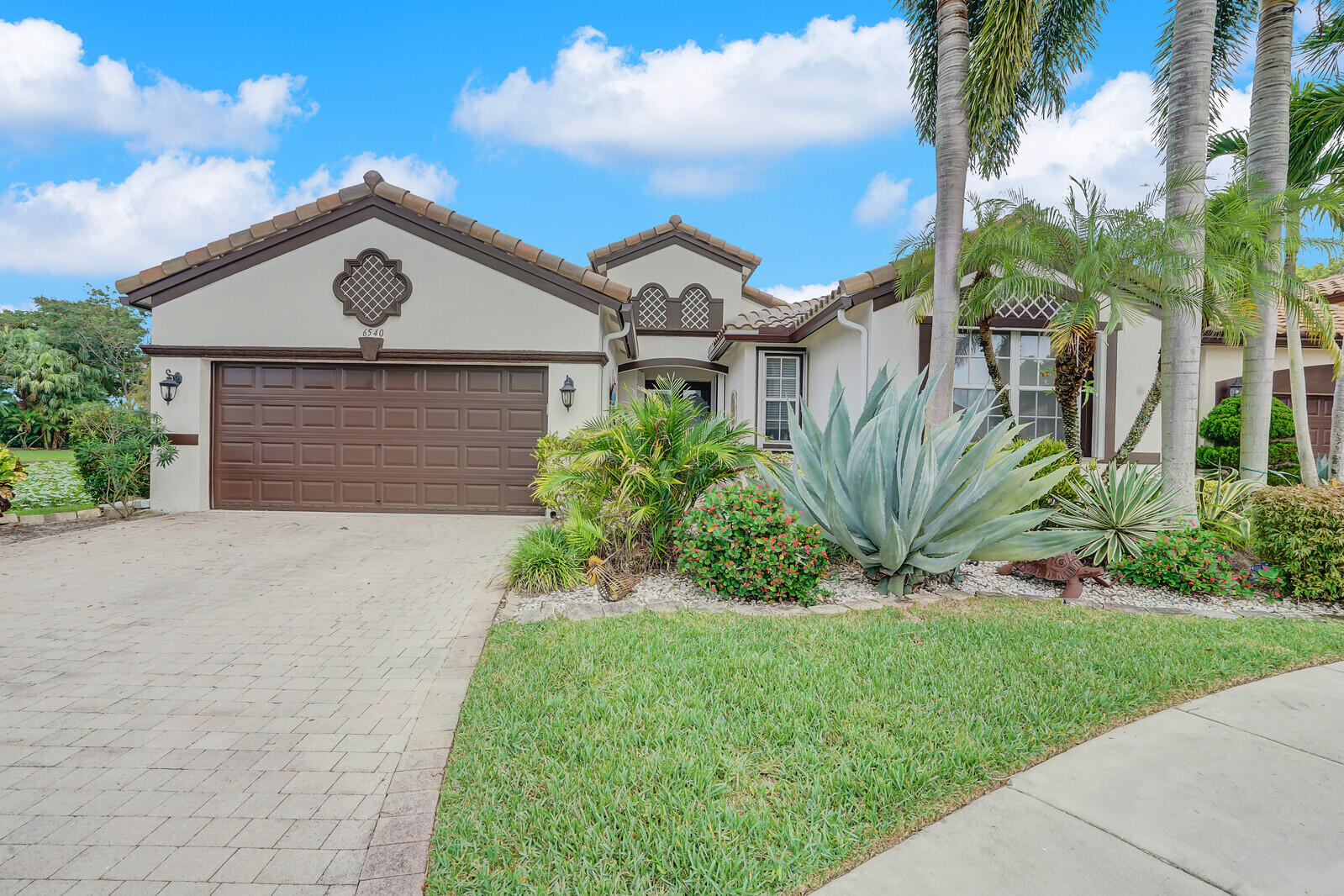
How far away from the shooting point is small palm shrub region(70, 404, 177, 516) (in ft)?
33.6

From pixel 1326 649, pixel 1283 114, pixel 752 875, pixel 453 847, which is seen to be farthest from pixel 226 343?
pixel 1283 114

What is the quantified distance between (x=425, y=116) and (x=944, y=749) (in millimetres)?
16427

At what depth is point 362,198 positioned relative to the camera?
10.9m

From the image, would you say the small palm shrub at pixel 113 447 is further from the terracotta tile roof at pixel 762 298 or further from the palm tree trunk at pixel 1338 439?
the palm tree trunk at pixel 1338 439

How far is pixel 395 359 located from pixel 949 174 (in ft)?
28.6

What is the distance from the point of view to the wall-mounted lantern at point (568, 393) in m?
10.9

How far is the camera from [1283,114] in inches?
318

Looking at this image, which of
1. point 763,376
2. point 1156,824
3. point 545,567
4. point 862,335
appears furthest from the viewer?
point 763,376

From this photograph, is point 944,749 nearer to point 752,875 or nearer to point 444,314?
point 752,875

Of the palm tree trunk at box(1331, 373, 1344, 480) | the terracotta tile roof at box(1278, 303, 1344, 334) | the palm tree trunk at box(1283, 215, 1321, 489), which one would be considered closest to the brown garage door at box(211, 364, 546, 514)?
the palm tree trunk at box(1283, 215, 1321, 489)

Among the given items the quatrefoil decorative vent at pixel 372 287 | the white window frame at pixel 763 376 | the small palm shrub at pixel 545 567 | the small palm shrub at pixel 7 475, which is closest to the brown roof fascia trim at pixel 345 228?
the quatrefoil decorative vent at pixel 372 287

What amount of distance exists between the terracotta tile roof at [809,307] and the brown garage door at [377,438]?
15.1 ft

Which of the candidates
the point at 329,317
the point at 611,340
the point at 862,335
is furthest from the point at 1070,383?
the point at 329,317

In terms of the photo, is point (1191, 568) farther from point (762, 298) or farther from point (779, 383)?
→ point (762, 298)
